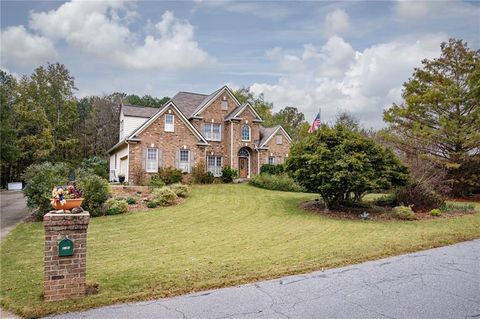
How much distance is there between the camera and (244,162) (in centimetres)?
3039

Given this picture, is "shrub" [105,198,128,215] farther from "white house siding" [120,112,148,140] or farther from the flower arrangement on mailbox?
"white house siding" [120,112,148,140]

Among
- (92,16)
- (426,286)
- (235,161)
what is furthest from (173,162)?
(426,286)

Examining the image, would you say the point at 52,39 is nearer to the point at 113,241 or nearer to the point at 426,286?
the point at 113,241

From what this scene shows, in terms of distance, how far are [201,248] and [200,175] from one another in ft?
55.1

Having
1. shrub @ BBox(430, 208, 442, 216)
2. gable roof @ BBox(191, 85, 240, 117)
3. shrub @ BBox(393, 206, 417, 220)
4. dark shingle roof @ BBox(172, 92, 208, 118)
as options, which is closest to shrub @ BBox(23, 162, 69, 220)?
shrub @ BBox(393, 206, 417, 220)

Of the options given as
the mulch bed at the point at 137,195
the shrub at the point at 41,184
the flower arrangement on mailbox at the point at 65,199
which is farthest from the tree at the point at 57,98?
the flower arrangement on mailbox at the point at 65,199

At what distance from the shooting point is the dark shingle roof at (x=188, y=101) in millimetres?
29319

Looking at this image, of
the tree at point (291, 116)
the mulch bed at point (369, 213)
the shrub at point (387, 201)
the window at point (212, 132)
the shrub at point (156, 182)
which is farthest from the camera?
the tree at point (291, 116)

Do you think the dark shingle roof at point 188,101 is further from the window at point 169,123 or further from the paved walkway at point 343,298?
the paved walkway at point 343,298

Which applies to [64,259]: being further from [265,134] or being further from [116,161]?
[265,134]

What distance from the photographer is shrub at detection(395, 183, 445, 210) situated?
14477 millimetres

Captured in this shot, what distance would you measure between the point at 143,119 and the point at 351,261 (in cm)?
2496

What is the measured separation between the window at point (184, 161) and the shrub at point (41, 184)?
1137cm

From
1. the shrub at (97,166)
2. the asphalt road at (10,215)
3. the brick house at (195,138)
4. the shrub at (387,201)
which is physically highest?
the brick house at (195,138)
